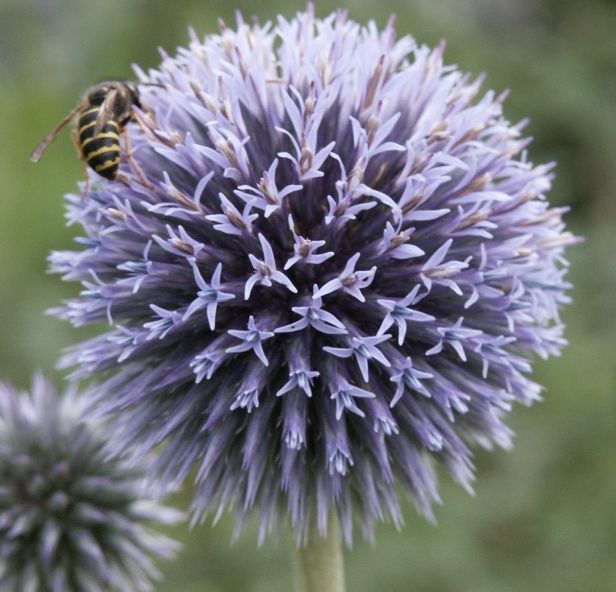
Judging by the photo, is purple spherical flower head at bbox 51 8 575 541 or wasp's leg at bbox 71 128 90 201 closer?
purple spherical flower head at bbox 51 8 575 541

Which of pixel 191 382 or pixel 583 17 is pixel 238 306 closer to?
pixel 191 382

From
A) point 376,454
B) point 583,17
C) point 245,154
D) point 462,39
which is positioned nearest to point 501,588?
point 376,454

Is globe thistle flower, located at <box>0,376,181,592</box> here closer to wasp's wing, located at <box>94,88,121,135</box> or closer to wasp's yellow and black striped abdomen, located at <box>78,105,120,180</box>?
wasp's yellow and black striped abdomen, located at <box>78,105,120,180</box>

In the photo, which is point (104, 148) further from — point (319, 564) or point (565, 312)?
point (565, 312)

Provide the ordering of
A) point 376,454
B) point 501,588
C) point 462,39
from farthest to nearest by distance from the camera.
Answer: point 462,39, point 501,588, point 376,454

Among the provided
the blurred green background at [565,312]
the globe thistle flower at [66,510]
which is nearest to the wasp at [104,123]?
the globe thistle flower at [66,510]

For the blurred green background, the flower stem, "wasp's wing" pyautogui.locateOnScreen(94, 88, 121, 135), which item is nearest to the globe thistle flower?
the blurred green background
